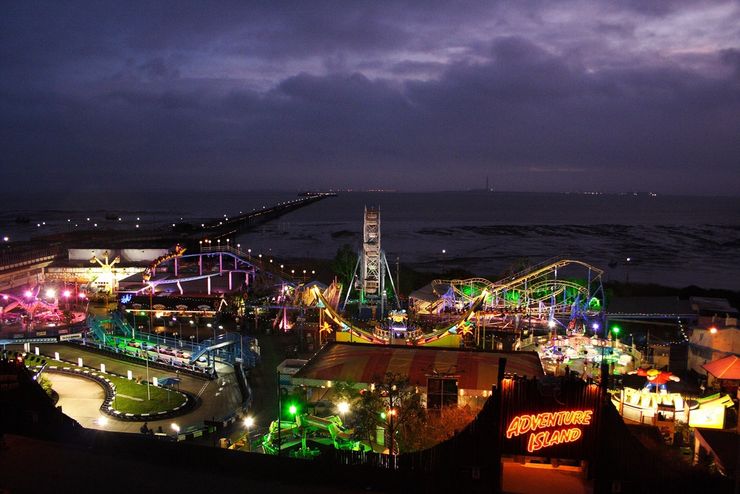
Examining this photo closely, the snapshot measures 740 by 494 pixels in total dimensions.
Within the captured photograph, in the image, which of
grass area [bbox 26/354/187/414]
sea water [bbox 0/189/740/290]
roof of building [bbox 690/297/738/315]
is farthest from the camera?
sea water [bbox 0/189/740/290]

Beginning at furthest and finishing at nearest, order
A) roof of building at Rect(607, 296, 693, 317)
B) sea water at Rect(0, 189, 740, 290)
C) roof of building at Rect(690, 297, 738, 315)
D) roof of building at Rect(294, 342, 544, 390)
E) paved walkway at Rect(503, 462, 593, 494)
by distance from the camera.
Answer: sea water at Rect(0, 189, 740, 290), roof of building at Rect(607, 296, 693, 317), roof of building at Rect(690, 297, 738, 315), roof of building at Rect(294, 342, 544, 390), paved walkway at Rect(503, 462, 593, 494)

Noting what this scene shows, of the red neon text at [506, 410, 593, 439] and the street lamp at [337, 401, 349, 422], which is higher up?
the red neon text at [506, 410, 593, 439]

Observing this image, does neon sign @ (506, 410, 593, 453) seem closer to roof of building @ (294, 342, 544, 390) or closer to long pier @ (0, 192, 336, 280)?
roof of building @ (294, 342, 544, 390)

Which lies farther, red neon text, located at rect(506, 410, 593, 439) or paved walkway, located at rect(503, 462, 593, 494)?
paved walkway, located at rect(503, 462, 593, 494)

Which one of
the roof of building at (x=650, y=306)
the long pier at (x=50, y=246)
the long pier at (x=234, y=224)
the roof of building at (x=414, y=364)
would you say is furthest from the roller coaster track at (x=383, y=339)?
the long pier at (x=234, y=224)

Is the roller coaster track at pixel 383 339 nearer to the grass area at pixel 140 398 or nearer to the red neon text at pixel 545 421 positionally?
the grass area at pixel 140 398

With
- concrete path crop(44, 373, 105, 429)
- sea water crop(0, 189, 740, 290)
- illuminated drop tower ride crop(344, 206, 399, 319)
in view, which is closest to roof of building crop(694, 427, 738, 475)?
concrete path crop(44, 373, 105, 429)

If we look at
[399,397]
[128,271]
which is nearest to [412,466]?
[399,397]
